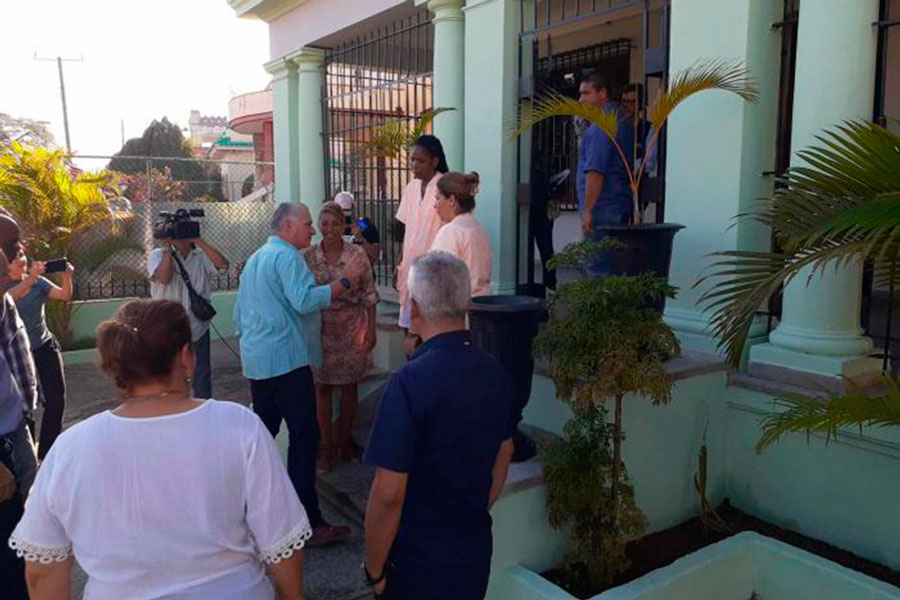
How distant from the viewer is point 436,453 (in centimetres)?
222

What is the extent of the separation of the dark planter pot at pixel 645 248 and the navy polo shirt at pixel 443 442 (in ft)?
6.02

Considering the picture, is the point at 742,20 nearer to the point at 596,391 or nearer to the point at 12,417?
the point at 596,391

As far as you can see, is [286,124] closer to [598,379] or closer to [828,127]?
[828,127]

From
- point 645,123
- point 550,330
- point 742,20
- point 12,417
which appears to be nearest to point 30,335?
point 12,417

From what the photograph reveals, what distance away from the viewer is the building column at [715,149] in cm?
412

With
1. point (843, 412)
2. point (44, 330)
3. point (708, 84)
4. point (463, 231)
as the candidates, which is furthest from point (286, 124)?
point (843, 412)

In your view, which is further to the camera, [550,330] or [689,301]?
[689,301]

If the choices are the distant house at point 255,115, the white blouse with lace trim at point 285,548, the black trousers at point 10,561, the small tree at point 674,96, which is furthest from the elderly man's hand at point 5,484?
the distant house at point 255,115

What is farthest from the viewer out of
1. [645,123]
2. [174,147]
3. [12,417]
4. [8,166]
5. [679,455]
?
[174,147]

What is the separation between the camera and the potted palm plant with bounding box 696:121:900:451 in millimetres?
2535

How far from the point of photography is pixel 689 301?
4473mm

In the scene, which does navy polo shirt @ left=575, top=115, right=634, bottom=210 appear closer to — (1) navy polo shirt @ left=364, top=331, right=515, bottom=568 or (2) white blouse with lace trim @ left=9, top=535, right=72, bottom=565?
(1) navy polo shirt @ left=364, top=331, right=515, bottom=568

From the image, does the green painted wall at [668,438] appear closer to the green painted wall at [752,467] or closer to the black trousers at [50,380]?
the green painted wall at [752,467]

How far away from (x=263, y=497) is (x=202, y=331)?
12.0 feet
